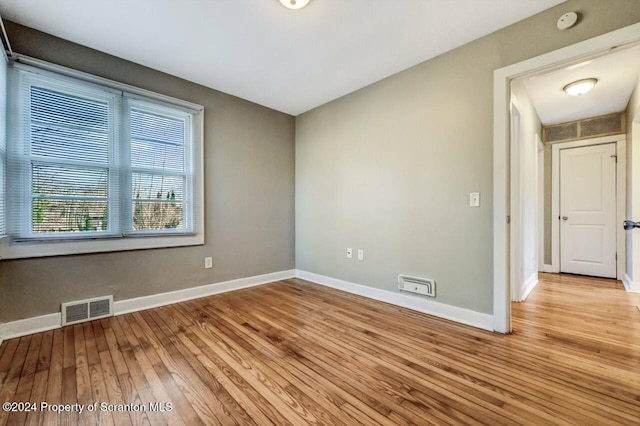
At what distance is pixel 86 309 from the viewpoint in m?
2.46

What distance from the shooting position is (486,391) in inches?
58.2

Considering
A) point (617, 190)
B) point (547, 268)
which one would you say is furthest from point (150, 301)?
point (617, 190)

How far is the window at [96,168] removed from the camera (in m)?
2.22

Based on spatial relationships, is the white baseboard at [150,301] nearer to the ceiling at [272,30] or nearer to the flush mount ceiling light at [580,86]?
the ceiling at [272,30]

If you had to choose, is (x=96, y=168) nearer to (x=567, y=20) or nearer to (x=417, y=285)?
(x=417, y=285)

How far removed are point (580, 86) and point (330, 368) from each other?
13.1 feet

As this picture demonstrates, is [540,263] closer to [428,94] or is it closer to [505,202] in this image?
[505,202]

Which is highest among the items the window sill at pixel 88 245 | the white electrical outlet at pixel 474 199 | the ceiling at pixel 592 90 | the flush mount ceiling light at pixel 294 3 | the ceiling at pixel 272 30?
the ceiling at pixel 272 30

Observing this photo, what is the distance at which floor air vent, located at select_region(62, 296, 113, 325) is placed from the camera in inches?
93.3

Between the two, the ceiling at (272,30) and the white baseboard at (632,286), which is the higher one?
the ceiling at (272,30)

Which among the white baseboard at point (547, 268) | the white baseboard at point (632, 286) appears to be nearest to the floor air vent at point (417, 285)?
the white baseboard at point (632, 286)

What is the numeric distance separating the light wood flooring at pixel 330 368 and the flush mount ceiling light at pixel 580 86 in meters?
2.45

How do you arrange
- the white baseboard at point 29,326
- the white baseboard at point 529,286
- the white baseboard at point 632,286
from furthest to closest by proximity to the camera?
the white baseboard at point 632,286, the white baseboard at point 529,286, the white baseboard at point 29,326

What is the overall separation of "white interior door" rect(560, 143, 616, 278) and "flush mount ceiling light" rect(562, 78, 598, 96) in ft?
5.28
